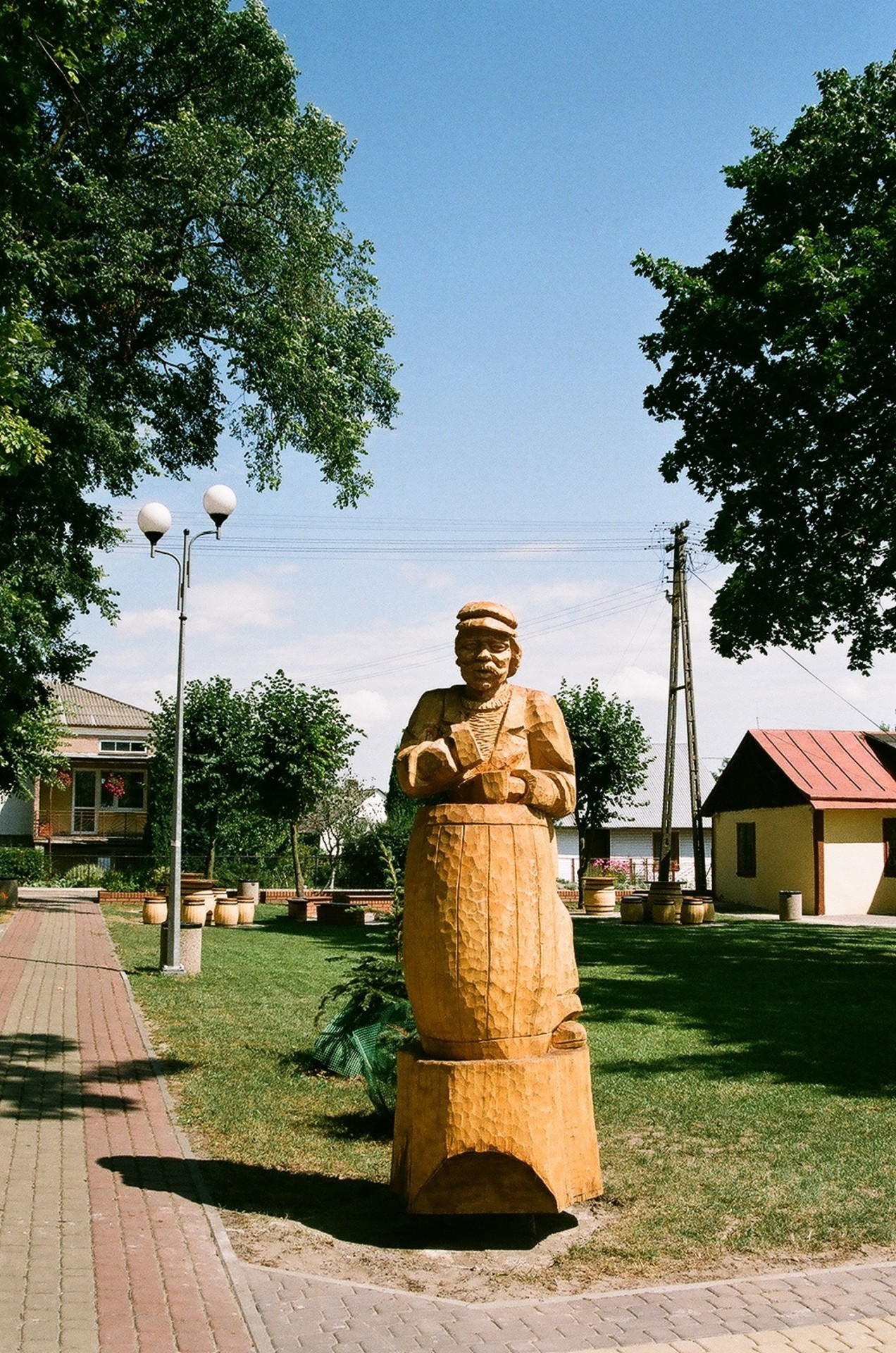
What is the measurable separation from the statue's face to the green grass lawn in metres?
2.80

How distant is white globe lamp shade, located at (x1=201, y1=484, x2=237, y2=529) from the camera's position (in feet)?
46.4

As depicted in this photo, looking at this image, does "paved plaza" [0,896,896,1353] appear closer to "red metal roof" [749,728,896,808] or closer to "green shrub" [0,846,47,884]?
"red metal roof" [749,728,896,808]

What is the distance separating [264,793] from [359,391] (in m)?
13.3

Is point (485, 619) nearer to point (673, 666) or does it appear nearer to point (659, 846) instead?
point (673, 666)

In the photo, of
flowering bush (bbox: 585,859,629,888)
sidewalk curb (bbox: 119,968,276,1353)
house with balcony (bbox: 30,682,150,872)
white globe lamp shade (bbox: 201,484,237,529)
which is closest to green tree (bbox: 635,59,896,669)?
white globe lamp shade (bbox: 201,484,237,529)

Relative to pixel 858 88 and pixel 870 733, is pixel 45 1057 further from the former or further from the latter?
pixel 870 733

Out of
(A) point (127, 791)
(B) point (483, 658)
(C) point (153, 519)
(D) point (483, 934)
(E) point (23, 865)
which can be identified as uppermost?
(C) point (153, 519)

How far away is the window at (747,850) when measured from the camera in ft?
102

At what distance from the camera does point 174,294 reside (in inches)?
674

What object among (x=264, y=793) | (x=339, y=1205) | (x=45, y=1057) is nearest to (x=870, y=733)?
(x=264, y=793)

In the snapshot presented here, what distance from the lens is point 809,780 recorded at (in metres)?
28.2

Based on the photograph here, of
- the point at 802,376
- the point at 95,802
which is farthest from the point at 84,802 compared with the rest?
the point at 802,376

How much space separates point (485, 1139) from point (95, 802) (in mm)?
37196

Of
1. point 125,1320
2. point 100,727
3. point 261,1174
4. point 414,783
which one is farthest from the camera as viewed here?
point 100,727
